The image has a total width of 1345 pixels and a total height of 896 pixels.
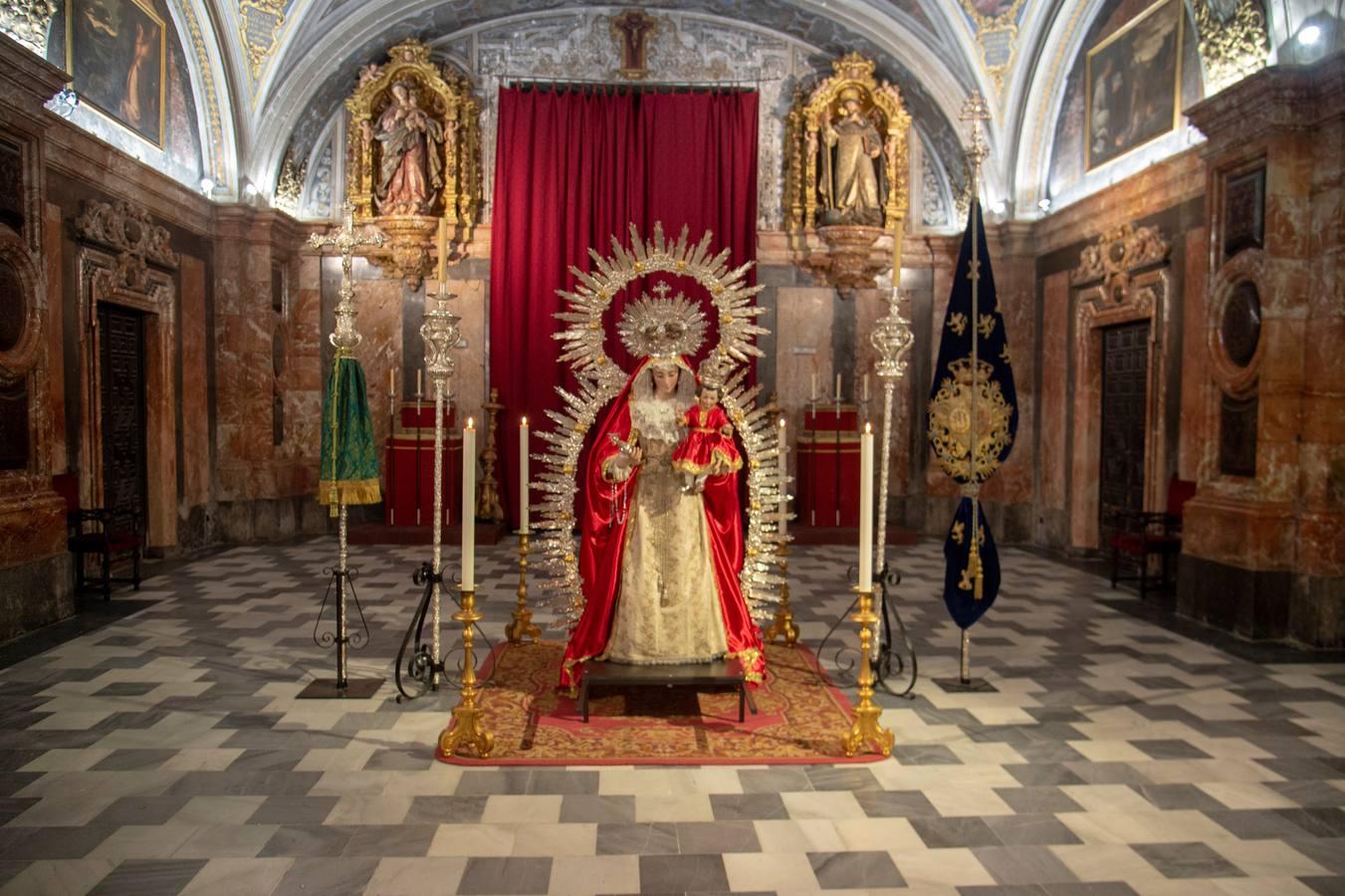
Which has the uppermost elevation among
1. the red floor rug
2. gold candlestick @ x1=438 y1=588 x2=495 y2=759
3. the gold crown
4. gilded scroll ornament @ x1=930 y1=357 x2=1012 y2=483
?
the gold crown

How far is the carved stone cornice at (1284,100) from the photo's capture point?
20.8 ft

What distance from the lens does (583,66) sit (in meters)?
11.9

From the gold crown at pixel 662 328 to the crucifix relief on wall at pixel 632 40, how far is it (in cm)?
781

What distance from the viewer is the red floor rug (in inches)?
171

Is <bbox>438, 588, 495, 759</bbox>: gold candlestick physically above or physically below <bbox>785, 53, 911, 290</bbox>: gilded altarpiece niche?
below

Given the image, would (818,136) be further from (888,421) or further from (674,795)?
(674,795)

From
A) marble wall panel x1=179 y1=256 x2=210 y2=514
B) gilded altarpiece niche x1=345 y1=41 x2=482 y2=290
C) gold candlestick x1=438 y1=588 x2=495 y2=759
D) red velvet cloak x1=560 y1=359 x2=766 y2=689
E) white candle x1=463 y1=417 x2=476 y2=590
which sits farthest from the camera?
gilded altarpiece niche x1=345 y1=41 x2=482 y2=290

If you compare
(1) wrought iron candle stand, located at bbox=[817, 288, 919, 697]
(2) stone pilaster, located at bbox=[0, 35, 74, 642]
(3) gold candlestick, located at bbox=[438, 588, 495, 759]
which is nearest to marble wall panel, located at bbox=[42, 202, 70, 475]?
(2) stone pilaster, located at bbox=[0, 35, 74, 642]

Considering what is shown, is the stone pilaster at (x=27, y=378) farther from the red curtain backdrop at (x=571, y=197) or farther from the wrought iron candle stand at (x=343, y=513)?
the red curtain backdrop at (x=571, y=197)

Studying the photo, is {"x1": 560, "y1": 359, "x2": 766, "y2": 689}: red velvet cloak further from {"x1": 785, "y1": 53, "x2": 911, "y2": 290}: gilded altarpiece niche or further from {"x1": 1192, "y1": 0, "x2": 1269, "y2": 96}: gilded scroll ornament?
{"x1": 785, "y1": 53, "x2": 911, "y2": 290}: gilded altarpiece niche

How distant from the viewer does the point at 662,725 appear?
4773mm

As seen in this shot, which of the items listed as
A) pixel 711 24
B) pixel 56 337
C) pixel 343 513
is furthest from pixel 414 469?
pixel 711 24

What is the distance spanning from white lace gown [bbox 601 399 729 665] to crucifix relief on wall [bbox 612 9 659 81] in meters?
8.13

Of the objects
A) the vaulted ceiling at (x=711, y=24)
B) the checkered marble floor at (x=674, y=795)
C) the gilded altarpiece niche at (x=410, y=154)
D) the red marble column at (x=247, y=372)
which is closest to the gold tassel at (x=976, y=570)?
the checkered marble floor at (x=674, y=795)
